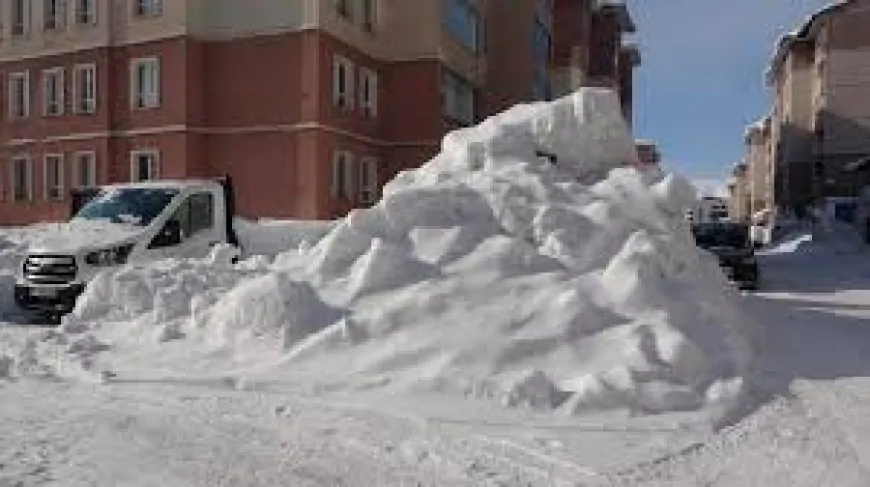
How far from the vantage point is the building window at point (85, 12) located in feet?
111

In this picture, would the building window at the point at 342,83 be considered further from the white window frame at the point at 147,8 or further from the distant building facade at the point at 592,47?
the distant building facade at the point at 592,47

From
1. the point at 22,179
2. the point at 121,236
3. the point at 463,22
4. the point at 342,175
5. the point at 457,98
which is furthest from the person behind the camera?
the point at 463,22

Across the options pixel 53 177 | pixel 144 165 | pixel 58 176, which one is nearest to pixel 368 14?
pixel 144 165

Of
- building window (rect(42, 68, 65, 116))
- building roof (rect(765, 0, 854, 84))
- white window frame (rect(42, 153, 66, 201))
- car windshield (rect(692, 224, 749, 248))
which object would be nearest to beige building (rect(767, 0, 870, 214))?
building roof (rect(765, 0, 854, 84))

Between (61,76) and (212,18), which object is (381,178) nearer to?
(212,18)

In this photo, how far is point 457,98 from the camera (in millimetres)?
38500

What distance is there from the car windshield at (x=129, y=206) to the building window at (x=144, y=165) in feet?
58.8

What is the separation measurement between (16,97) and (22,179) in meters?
3.08

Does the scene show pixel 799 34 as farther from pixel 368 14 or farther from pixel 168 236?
pixel 168 236

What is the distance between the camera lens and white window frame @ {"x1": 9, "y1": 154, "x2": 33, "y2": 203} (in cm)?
3531

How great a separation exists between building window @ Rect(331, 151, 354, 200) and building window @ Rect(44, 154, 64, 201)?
10.3 m

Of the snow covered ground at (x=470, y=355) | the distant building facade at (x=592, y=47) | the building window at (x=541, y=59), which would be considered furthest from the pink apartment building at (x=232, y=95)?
the snow covered ground at (x=470, y=355)

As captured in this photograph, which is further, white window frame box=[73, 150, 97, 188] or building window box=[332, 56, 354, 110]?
white window frame box=[73, 150, 97, 188]

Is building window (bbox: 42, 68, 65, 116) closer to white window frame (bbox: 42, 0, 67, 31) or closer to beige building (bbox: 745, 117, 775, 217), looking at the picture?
white window frame (bbox: 42, 0, 67, 31)
